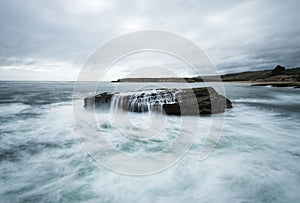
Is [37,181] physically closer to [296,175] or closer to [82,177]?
[82,177]

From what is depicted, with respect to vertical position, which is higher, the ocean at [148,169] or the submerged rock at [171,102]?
the submerged rock at [171,102]

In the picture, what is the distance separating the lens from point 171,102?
841 cm

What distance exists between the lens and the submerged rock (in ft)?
27.1

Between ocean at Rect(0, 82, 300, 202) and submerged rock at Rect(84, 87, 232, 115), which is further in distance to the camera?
submerged rock at Rect(84, 87, 232, 115)

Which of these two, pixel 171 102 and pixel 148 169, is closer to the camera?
pixel 148 169

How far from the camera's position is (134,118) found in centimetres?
765

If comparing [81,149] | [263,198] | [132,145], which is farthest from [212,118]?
[81,149]

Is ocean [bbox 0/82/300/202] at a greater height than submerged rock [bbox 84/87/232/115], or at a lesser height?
lesser

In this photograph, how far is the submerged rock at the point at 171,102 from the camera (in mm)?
8258

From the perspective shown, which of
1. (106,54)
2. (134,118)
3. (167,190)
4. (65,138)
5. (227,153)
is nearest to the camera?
(167,190)

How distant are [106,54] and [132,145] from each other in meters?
3.47

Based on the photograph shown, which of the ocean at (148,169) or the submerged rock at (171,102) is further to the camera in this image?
the submerged rock at (171,102)

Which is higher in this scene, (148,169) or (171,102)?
(171,102)

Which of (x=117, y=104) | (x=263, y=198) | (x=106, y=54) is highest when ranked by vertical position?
(x=106, y=54)
